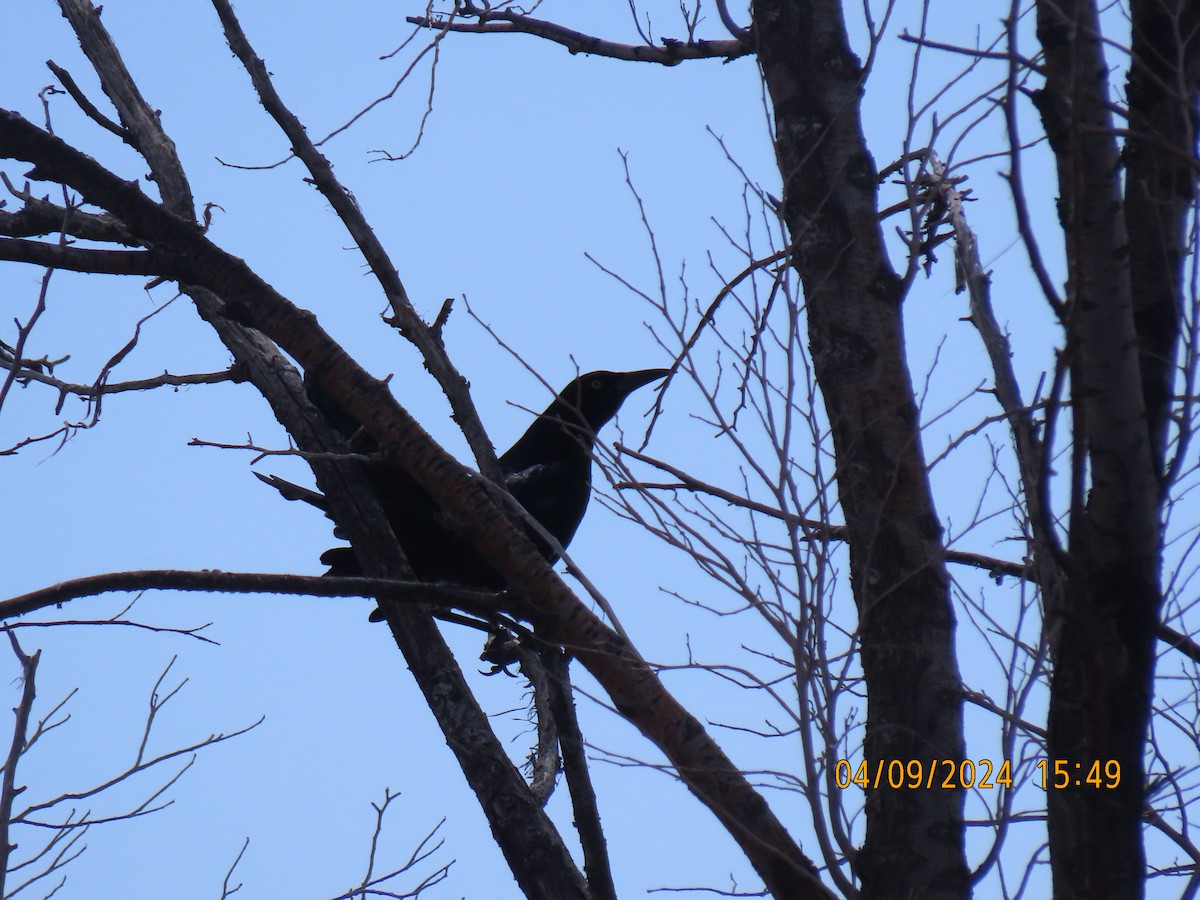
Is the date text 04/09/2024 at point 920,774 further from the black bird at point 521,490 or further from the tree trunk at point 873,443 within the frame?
the black bird at point 521,490

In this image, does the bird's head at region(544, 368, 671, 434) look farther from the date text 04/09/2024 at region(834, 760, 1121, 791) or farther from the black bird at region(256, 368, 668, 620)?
the date text 04/09/2024 at region(834, 760, 1121, 791)

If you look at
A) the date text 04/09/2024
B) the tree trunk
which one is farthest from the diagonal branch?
the date text 04/09/2024

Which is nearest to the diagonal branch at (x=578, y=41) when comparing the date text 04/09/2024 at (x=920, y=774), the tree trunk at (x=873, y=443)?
the tree trunk at (x=873, y=443)

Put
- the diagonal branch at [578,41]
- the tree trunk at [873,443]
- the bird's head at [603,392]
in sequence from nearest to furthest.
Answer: the tree trunk at [873,443] < the diagonal branch at [578,41] < the bird's head at [603,392]

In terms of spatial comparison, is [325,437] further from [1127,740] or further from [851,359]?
[1127,740]

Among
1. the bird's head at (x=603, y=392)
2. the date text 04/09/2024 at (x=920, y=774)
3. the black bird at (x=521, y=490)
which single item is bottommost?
the date text 04/09/2024 at (x=920, y=774)

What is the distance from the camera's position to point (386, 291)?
14.5 ft

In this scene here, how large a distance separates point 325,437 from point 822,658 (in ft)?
8.68

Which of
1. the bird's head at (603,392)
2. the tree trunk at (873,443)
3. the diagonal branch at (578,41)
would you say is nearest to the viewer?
the tree trunk at (873,443)

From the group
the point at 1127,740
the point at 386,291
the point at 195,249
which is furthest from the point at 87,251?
the point at 1127,740

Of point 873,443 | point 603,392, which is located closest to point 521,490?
point 603,392

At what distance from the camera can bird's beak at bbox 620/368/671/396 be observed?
6.16 metres

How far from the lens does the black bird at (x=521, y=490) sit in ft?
16.4

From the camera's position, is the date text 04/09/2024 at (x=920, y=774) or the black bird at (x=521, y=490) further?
the black bird at (x=521, y=490)
